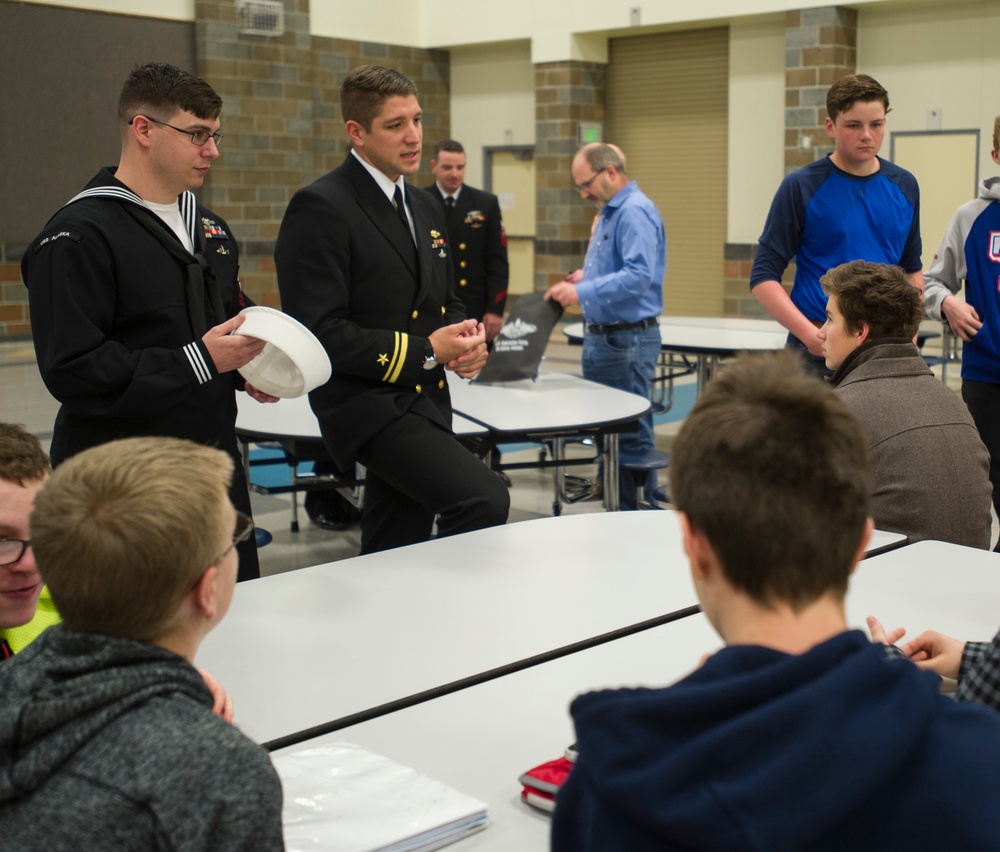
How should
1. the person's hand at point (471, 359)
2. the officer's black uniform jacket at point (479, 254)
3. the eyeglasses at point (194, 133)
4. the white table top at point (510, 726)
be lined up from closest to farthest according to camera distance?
the white table top at point (510, 726)
the eyeglasses at point (194, 133)
the person's hand at point (471, 359)
the officer's black uniform jacket at point (479, 254)

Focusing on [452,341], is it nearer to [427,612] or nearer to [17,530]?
[427,612]

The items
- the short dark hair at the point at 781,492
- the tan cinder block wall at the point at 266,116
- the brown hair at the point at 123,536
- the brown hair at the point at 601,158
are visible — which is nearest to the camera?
the short dark hair at the point at 781,492

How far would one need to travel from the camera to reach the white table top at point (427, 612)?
1.74m

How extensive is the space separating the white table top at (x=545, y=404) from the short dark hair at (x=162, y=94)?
5.12 feet

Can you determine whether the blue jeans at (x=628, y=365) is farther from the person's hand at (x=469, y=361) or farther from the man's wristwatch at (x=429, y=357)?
the man's wristwatch at (x=429, y=357)

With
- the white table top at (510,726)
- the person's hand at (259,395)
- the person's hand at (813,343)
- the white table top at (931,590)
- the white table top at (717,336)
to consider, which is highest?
the person's hand at (813,343)

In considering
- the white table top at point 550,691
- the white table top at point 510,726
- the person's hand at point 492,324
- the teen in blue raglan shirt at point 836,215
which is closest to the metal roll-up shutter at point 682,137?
the person's hand at point 492,324

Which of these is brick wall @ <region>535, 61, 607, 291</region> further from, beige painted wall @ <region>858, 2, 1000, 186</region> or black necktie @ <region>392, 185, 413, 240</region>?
black necktie @ <region>392, 185, 413, 240</region>

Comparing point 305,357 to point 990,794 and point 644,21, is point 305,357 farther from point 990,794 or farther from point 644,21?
point 644,21

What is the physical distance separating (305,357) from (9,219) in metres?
8.55

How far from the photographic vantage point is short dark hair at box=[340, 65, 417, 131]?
2959 millimetres

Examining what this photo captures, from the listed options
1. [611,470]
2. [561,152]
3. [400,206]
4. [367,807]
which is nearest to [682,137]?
[561,152]

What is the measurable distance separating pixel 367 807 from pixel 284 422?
2908 mm

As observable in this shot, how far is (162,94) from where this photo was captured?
261 cm
